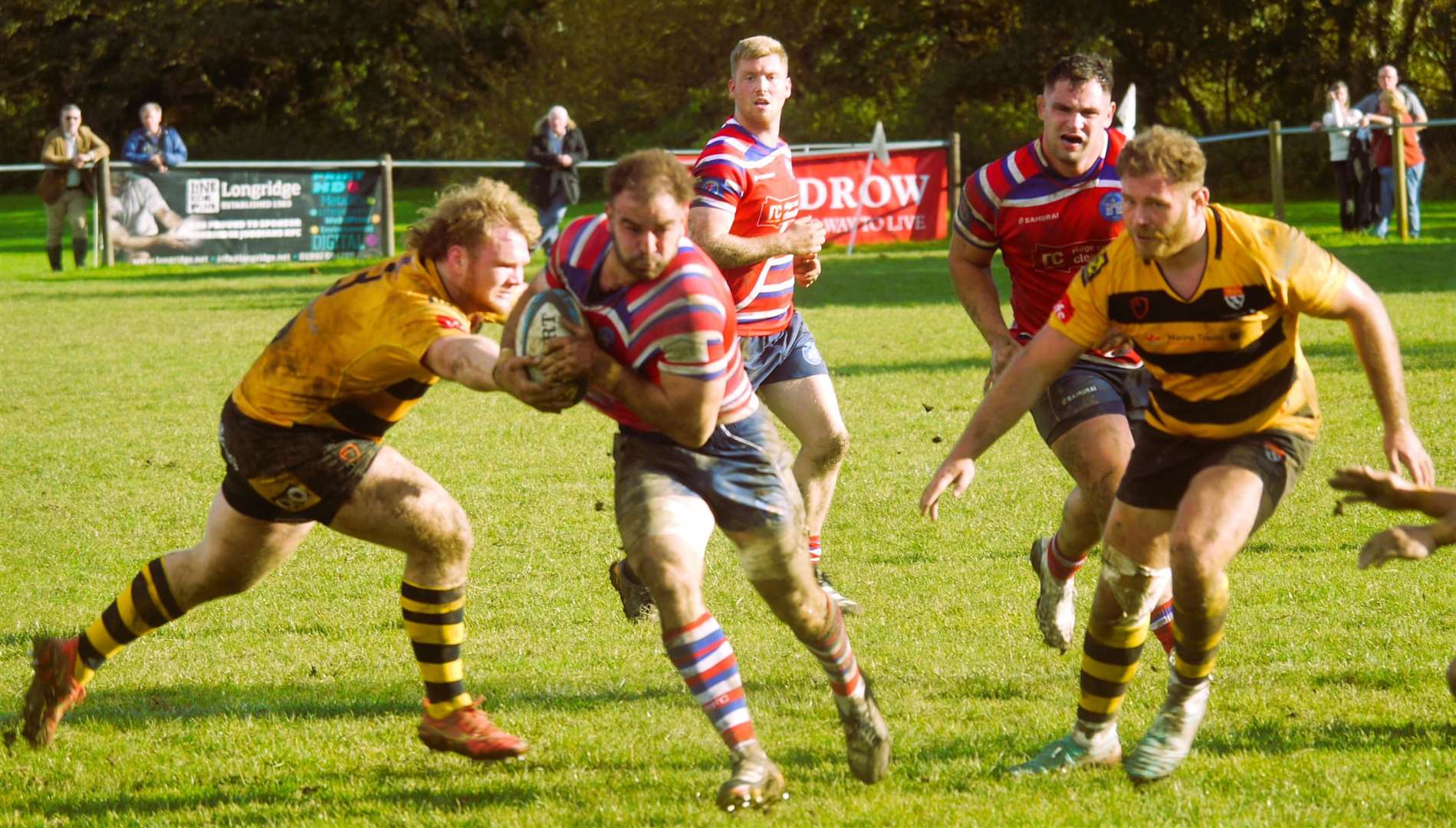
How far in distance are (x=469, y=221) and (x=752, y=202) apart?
228cm

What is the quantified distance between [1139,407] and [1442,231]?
1945cm

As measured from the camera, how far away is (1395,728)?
17.0ft

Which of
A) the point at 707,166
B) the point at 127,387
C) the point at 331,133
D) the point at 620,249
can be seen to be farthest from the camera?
the point at 331,133

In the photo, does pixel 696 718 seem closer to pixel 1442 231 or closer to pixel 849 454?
pixel 849 454

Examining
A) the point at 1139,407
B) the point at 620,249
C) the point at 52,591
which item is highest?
the point at 620,249

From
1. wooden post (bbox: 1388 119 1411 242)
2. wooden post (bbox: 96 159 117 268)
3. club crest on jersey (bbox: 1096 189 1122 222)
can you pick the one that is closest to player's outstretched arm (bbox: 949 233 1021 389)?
club crest on jersey (bbox: 1096 189 1122 222)

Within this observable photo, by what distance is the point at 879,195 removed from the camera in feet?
80.4

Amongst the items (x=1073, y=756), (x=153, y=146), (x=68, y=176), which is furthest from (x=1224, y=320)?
(x=153, y=146)

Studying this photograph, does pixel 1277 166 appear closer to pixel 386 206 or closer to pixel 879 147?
pixel 879 147

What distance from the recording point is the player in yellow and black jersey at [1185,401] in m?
4.53

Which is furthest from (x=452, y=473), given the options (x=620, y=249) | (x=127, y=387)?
(x=620, y=249)

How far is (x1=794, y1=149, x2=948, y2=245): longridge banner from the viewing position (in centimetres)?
2377

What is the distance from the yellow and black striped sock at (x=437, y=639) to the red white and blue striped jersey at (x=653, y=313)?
91 centimetres

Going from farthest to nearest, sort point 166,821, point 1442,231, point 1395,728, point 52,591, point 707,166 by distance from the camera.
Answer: point 1442,231 < point 52,591 < point 707,166 < point 1395,728 < point 166,821
